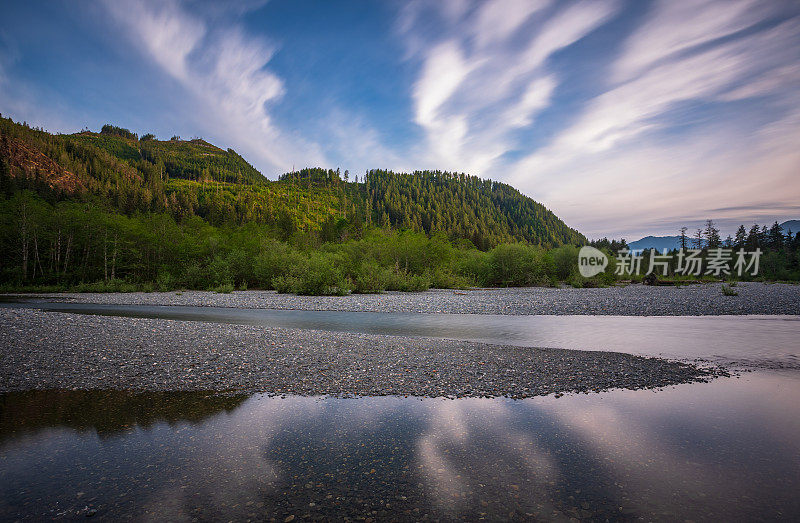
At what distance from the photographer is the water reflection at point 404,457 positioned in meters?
4.45

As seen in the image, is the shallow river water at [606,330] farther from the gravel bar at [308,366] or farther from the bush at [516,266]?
the bush at [516,266]

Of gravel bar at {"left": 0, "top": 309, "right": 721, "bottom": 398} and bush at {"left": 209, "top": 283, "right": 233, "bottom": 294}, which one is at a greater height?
bush at {"left": 209, "top": 283, "right": 233, "bottom": 294}

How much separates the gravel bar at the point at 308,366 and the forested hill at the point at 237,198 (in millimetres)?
59589

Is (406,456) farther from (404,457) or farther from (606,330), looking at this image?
(606,330)

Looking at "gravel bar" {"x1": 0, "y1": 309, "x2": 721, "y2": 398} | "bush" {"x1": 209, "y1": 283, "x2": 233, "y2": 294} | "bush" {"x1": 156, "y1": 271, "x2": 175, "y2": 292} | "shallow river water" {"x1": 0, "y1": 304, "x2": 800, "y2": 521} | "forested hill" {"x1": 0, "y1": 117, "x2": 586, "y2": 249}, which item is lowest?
"shallow river water" {"x1": 0, "y1": 304, "x2": 800, "y2": 521}

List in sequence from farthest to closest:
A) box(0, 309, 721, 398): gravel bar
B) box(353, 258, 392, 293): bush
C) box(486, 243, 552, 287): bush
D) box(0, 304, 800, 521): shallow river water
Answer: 1. box(486, 243, 552, 287): bush
2. box(353, 258, 392, 293): bush
3. box(0, 309, 721, 398): gravel bar
4. box(0, 304, 800, 521): shallow river water

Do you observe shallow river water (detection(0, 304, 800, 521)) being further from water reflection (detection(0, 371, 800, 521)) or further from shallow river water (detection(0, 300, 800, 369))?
shallow river water (detection(0, 300, 800, 369))

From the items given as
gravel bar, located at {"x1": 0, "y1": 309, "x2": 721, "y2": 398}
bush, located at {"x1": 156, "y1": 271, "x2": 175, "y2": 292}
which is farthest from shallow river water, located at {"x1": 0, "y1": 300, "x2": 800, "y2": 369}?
bush, located at {"x1": 156, "y1": 271, "x2": 175, "y2": 292}

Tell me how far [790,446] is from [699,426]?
1.20 metres

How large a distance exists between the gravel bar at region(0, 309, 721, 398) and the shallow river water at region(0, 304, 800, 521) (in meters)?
0.62

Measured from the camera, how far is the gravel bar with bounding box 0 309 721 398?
9102mm

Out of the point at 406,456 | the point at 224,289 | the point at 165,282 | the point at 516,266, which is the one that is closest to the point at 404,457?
the point at 406,456

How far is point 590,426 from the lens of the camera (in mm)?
6824

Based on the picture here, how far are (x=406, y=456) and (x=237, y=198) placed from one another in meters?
158
